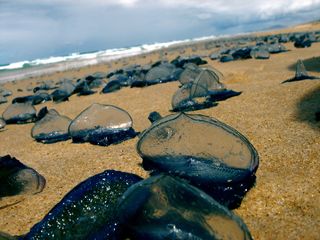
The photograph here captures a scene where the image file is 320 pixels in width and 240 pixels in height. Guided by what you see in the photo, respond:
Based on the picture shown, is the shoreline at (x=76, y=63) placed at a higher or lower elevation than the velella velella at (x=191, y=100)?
lower

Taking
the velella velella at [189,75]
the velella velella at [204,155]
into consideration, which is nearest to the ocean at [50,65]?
the velella velella at [189,75]


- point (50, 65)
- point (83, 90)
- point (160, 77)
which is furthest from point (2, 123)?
point (50, 65)

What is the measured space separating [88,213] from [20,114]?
10.5ft

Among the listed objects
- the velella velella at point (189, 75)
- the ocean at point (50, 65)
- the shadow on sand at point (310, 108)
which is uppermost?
the velella velella at point (189, 75)

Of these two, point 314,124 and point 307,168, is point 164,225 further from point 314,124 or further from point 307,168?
point 314,124

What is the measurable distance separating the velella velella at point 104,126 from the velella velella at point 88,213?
1161 millimetres

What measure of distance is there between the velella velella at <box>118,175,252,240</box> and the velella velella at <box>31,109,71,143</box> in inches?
73.2

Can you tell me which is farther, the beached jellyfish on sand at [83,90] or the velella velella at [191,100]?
the beached jellyfish on sand at [83,90]

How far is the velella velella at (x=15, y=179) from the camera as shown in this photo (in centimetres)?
181

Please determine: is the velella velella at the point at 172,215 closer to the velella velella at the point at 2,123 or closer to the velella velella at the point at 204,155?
the velella velella at the point at 204,155

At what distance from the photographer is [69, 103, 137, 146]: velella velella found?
260 cm

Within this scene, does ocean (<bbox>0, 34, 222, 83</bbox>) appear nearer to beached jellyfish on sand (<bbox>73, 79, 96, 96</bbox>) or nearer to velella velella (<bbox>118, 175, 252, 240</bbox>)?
beached jellyfish on sand (<bbox>73, 79, 96, 96</bbox>)

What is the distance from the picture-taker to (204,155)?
1536mm

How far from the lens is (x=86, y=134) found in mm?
2678
